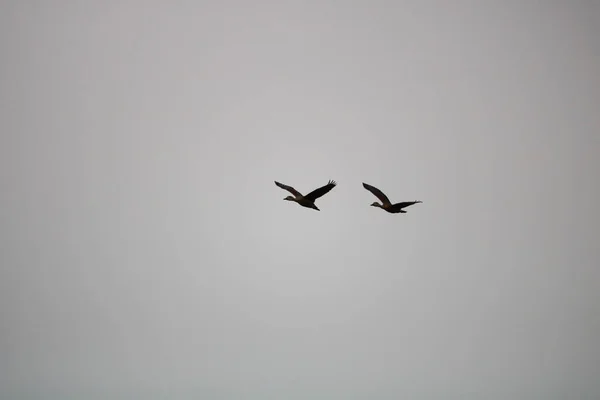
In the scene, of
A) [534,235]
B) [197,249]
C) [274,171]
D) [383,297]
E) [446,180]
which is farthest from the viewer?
[274,171]

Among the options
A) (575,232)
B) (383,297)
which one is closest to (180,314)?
(383,297)

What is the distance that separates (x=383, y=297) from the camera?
27.8 m

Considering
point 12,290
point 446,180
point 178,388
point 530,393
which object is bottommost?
point 178,388

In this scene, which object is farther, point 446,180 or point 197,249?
point 197,249

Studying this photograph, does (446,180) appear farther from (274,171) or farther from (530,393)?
(274,171)

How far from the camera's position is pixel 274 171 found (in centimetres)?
6694

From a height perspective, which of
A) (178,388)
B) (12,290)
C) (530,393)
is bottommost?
(178,388)

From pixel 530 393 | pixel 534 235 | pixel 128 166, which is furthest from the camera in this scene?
pixel 128 166

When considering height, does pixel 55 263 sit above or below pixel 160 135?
below

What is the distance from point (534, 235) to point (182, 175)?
99.7 feet

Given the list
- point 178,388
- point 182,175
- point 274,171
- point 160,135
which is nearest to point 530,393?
point 178,388

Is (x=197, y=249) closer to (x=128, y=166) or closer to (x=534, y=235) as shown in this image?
(x=128, y=166)

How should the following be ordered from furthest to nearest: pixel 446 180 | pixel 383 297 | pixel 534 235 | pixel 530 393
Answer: pixel 446 180, pixel 383 297, pixel 534 235, pixel 530 393

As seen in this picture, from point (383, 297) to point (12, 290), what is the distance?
59.2 ft
